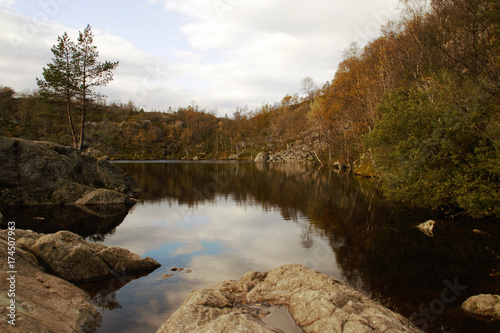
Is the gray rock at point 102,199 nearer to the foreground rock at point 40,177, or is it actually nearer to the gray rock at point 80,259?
the foreground rock at point 40,177

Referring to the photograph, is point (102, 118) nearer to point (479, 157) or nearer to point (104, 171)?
point (104, 171)

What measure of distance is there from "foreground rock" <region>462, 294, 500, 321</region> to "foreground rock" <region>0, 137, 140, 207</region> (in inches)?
1261

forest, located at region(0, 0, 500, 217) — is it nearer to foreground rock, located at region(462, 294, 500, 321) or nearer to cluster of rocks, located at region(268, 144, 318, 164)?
foreground rock, located at region(462, 294, 500, 321)

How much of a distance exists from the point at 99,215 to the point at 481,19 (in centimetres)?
3206

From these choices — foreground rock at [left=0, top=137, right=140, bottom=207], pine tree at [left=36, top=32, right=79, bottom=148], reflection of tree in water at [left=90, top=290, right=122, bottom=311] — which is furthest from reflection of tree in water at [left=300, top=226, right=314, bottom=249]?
pine tree at [left=36, top=32, right=79, bottom=148]

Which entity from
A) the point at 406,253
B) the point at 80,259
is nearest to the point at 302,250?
the point at 406,253

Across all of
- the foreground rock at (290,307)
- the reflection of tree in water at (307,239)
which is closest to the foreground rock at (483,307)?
the foreground rock at (290,307)

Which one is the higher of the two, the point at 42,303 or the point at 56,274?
the point at 42,303

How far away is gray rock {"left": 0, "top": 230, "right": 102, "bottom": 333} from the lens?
793cm

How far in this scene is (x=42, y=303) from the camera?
9711 millimetres

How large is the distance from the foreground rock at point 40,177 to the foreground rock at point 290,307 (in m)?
27.4

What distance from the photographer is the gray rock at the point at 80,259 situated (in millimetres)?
13352

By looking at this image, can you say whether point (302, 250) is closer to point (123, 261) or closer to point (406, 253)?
point (406, 253)

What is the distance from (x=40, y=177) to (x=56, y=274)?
24.1 meters
